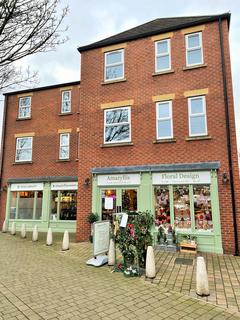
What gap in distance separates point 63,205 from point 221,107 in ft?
35.9

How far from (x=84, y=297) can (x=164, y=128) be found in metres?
7.79

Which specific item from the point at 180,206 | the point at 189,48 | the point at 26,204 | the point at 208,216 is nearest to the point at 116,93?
the point at 189,48

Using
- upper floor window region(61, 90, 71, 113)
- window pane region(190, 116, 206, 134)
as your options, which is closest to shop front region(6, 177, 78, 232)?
upper floor window region(61, 90, 71, 113)

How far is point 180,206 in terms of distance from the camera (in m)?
10.2

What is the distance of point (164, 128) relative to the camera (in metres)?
11.1

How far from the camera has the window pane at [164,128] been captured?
36.0 feet

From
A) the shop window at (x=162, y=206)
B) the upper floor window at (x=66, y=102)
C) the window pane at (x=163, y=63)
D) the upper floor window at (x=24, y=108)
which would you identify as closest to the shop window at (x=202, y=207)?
the shop window at (x=162, y=206)

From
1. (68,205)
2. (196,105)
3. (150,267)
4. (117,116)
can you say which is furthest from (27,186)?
(150,267)

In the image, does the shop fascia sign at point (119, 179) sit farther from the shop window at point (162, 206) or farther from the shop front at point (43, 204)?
the shop front at point (43, 204)

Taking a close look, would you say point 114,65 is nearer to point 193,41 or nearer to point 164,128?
point 193,41

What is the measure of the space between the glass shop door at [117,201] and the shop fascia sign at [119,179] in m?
0.29

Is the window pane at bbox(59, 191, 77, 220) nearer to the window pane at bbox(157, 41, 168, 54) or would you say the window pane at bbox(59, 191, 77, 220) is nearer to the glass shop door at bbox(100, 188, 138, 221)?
the glass shop door at bbox(100, 188, 138, 221)

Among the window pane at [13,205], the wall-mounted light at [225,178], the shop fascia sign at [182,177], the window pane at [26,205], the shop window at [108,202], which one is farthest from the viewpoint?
the window pane at [13,205]

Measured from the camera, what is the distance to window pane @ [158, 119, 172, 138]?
36.0 ft
